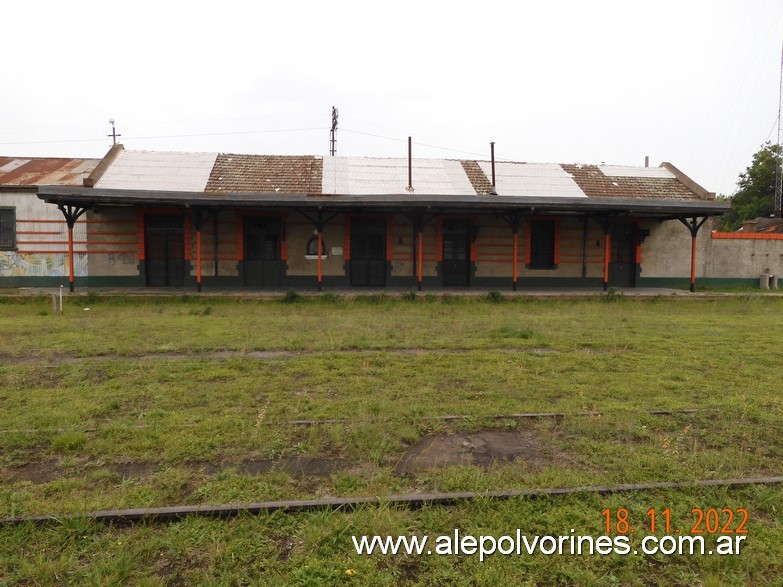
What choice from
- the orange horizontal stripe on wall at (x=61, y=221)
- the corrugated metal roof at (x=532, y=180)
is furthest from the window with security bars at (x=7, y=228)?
the corrugated metal roof at (x=532, y=180)

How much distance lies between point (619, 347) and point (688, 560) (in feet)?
19.6

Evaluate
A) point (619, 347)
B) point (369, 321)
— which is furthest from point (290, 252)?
point (619, 347)

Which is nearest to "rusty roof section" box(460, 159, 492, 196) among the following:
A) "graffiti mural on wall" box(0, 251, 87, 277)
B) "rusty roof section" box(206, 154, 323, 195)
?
"rusty roof section" box(206, 154, 323, 195)

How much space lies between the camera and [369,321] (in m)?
10.8

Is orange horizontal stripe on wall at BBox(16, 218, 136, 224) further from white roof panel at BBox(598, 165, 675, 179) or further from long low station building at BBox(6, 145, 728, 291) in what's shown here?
white roof panel at BBox(598, 165, 675, 179)

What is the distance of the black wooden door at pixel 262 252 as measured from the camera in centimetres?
1722

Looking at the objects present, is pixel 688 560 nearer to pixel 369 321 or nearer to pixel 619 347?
pixel 619 347

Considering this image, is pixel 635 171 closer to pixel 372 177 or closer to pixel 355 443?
pixel 372 177

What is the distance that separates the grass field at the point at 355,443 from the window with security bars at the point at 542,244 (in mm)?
9526

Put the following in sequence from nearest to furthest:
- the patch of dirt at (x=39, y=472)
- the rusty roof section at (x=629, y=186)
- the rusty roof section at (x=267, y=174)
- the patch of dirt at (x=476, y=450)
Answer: the patch of dirt at (x=39, y=472)
the patch of dirt at (x=476, y=450)
the rusty roof section at (x=267, y=174)
the rusty roof section at (x=629, y=186)

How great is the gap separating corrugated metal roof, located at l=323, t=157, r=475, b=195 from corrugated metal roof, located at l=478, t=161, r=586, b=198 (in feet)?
4.34

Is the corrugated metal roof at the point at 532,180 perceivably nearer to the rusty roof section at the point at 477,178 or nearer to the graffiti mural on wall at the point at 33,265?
the rusty roof section at the point at 477,178

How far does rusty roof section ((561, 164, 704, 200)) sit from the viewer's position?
18875 mm

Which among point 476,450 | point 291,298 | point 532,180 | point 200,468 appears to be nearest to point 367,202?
point 291,298
